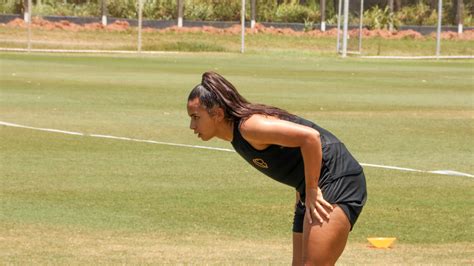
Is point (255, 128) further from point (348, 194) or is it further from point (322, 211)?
point (348, 194)

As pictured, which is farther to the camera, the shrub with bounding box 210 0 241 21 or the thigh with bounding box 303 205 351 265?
the shrub with bounding box 210 0 241 21

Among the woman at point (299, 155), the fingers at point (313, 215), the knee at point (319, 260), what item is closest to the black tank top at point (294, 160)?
the woman at point (299, 155)

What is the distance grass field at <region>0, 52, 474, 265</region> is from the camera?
1066cm

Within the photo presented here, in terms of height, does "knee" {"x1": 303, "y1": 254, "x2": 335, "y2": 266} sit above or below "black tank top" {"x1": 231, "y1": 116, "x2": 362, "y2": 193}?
below

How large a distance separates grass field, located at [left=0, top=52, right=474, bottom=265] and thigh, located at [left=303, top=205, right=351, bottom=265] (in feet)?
9.91

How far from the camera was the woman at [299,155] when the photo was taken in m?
6.84

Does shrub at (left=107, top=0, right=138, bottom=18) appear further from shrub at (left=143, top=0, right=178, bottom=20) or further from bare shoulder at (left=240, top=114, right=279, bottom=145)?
bare shoulder at (left=240, top=114, right=279, bottom=145)

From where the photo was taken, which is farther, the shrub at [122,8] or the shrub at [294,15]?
the shrub at [294,15]

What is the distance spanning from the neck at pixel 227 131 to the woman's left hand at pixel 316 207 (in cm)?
52

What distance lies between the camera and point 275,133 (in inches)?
265

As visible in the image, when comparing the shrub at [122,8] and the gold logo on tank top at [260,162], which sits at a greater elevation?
the gold logo on tank top at [260,162]

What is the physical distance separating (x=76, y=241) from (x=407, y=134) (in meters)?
10.8

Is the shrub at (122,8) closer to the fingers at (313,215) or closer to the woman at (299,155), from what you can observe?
the woman at (299,155)

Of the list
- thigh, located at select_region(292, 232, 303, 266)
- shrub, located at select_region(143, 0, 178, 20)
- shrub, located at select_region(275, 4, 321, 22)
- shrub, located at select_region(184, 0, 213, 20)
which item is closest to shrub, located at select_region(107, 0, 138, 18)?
shrub, located at select_region(143, 0, 178, 20)
